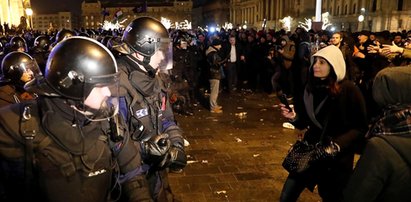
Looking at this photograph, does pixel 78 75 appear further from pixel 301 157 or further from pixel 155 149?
pixel 301 157

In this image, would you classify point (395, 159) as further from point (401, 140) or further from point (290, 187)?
point (290, 187)

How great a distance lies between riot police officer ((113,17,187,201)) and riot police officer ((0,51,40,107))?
5.80 feet

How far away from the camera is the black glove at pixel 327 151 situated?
337cm

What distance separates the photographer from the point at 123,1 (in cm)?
16175

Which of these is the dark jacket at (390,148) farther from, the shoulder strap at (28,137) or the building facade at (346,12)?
the building facade at (346,12)

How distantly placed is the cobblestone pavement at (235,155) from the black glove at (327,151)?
72.5 inches

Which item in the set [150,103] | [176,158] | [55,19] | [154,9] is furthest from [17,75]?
[55,19]

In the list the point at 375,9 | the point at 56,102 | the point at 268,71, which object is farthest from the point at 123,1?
the point at 56,102

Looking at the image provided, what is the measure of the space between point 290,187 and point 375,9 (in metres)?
62.2

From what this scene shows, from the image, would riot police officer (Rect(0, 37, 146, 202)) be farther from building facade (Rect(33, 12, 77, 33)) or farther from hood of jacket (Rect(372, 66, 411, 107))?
building facade (Rect(33, 12, 77, 33))

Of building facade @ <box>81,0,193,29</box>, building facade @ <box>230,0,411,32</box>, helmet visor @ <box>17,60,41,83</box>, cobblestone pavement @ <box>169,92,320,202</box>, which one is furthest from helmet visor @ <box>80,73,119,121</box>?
building facade @ <box>81,0,193,29</box>

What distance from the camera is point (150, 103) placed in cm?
307

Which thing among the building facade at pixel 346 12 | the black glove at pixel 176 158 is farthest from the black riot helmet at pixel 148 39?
the building facade at pixel 346 12

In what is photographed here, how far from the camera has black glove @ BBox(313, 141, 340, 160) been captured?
337 centimetres
